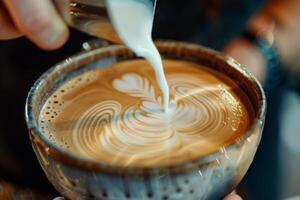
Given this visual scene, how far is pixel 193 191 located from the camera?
0.67m

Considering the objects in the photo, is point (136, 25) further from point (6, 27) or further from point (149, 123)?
point (6, 27)

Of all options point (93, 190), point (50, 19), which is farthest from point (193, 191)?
point (50, 19)

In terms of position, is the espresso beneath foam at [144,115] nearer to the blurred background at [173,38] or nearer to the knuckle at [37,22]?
the knuckle at [37,22]

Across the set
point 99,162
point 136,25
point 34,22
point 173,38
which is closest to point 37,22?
point 34,22

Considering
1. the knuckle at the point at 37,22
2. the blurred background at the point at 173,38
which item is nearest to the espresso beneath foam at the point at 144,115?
the knuckle at the point at 37,22

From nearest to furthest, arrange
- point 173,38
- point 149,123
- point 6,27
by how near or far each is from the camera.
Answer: point 149,123
point 6,27
point 173,38

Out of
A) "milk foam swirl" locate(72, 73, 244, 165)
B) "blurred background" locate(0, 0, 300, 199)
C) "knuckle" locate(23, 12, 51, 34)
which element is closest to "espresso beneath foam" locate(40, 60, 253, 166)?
"milk foam swirl" locate(72, 73, 244, 165)

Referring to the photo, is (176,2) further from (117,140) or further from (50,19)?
(117,140)

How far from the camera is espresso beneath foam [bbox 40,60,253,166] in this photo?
0.74 m

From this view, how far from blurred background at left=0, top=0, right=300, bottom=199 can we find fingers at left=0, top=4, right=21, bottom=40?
1.21 feet

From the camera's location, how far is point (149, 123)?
0.80 m

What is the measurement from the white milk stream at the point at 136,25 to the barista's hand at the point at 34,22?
0.16 metres

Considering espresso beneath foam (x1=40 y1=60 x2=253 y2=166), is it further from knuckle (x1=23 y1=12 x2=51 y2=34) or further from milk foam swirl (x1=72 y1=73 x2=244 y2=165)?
knuckle (x1=23 y1=12 x2=51 y2=34)

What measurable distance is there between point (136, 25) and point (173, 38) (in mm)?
643
